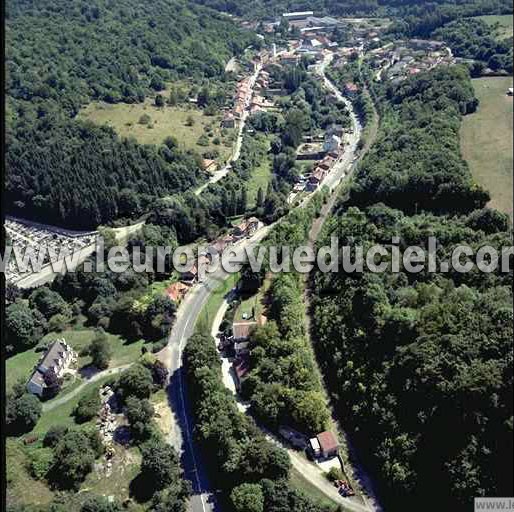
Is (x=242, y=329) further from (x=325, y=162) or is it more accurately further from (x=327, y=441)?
(x=325, y=162)

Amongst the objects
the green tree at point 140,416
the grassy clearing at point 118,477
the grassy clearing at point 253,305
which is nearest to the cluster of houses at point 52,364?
the green tree at point 140,416

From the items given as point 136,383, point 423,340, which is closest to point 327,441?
point 423,340

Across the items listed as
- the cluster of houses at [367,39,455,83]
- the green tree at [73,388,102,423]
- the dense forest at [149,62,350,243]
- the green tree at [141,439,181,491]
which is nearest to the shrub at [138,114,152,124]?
the dense forest at [149,62,350,243]

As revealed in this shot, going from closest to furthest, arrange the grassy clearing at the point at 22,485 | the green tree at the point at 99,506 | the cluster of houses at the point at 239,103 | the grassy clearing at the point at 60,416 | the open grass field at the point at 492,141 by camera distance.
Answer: the green tree at the point at 99,506, the grassy clearing at the point at 22,485, the grassy clearing at the point at 60,416, the open grass field at the point at 492,141, the cluster of houses at the point at 239,103

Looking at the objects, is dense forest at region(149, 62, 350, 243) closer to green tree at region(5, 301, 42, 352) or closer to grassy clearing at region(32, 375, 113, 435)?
green tree at region(5, 301, 42, 352)

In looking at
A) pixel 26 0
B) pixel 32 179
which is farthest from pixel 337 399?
pixel 26 0

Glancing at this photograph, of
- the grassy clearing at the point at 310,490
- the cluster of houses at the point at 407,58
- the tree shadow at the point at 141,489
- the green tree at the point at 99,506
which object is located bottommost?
the tree shadow at the point at 141,489

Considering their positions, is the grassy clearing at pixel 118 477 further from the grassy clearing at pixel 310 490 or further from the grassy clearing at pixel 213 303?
the grassy clearing at pixel 213 303

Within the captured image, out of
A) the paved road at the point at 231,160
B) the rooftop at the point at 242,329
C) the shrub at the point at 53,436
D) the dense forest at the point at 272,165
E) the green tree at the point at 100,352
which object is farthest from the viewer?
the paved road at the point at 231,160
